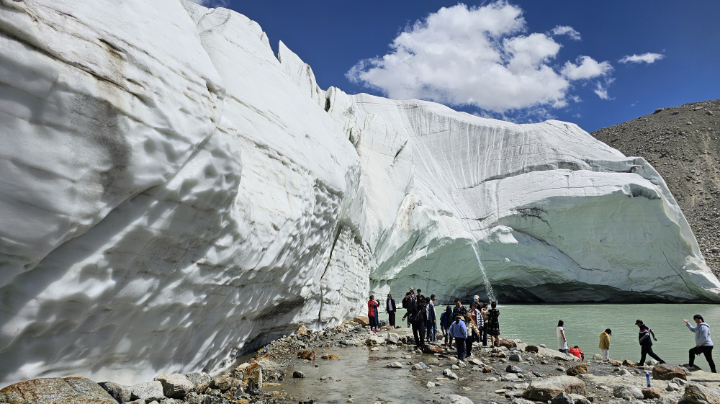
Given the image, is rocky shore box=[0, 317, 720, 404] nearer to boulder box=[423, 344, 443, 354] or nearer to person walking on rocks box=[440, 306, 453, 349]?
boulder box=[423, 344, 443, 354]

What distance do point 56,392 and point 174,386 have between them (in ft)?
4.32

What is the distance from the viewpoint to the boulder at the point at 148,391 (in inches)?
164

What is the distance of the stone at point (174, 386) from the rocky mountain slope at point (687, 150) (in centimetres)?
3901

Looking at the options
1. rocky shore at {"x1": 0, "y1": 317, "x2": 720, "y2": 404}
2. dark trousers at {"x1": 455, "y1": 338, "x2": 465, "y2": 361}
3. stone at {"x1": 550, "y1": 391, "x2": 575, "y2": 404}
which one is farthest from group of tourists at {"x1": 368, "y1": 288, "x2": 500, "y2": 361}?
stone at {"x1": 550, "y1": 391, "x2": 575, "y2": 404}

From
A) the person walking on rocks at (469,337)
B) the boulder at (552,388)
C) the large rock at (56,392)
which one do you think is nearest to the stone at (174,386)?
the large rock at (56,392)

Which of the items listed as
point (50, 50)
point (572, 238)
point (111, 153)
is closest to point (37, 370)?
point (111, 153)

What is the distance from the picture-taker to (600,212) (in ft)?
69.2

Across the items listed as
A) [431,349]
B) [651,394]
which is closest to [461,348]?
[431,349]

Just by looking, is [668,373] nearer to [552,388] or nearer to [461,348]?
[552,388]

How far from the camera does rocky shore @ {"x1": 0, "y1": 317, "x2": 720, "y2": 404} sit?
4219 mm

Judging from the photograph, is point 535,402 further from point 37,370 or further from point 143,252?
point 37,370

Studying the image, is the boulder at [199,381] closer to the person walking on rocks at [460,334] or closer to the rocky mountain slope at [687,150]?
the person walking on rocks at [460,334]

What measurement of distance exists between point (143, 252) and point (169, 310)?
984mm

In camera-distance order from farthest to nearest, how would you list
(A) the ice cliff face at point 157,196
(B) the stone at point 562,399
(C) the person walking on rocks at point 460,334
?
(C) the person walking on rocks at point 460,334
(B) the stone at point 562,399
(A) the ice cliff face at point 157,196
